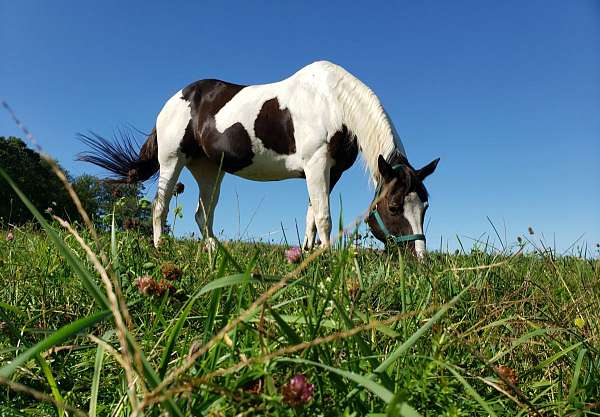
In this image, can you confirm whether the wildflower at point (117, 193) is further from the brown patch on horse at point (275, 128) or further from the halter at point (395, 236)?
the brown patch on horse at point (275, 128)

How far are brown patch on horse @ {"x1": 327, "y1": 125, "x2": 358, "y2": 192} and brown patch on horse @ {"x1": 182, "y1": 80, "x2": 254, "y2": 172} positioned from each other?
1.21 meters

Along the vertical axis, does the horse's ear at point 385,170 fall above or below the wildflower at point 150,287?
above

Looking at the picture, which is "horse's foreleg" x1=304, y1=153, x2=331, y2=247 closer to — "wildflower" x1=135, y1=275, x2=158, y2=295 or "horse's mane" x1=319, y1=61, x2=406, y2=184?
"horse's mane" x1=319, y1=61, x2=406, y2=184

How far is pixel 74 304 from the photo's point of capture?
2.04m

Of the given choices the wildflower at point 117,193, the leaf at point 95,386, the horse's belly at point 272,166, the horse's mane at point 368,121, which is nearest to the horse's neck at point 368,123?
the horse's mane at point 368,121

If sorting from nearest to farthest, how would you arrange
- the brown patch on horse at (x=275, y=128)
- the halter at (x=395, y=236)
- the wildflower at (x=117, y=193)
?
1. the wildflower at (x=117, y=193)
2. the halter at (x=395, y=236)
3. the brown patch on horse at (x=275, y=128)

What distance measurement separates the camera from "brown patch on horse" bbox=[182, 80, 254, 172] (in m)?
6.74

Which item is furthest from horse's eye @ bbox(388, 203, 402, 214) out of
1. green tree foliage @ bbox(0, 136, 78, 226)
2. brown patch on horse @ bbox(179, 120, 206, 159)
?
green tree foliage @ bbox(0, 136, 78, 226)

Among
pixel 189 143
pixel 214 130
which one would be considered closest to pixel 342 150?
pixel 214 130

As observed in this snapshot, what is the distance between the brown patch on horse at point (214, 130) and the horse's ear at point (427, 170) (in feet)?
8.00

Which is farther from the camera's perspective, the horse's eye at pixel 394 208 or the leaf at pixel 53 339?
the horse's eye at pixel 394 208

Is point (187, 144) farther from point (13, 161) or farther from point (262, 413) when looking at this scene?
point (13, 161)

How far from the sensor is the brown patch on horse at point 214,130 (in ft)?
22.1

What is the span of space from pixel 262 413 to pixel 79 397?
752 millimetres
